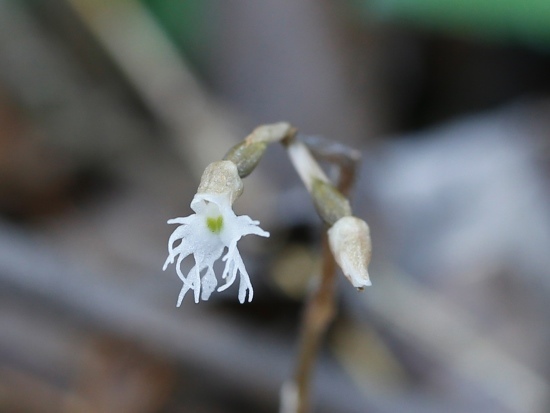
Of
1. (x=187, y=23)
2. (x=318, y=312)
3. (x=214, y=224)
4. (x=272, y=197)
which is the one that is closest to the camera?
(x=214, y=224)

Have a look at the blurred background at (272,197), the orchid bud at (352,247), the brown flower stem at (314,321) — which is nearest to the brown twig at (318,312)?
the brown flower stem at (314,321)

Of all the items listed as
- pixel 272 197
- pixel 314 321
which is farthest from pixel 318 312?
pixel 272 197

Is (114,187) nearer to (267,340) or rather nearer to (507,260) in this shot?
(267,340)

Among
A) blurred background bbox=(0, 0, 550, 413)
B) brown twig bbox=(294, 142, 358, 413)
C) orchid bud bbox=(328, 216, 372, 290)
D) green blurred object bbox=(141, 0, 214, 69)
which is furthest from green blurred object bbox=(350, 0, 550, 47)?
orchid bud bbox=(328, 216, 372, 290)

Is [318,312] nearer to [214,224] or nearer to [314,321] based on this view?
[314,321]

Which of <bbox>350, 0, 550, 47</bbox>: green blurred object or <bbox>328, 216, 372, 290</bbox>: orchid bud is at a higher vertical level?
<bbox>350, 0, 550, 47</bbox>: green blurred object

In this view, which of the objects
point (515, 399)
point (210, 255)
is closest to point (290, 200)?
point (515, 399)

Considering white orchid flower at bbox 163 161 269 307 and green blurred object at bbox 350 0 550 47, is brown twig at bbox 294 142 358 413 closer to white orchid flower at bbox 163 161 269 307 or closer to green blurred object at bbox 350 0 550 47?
white orchid flower at bbox 163 161 269 307
